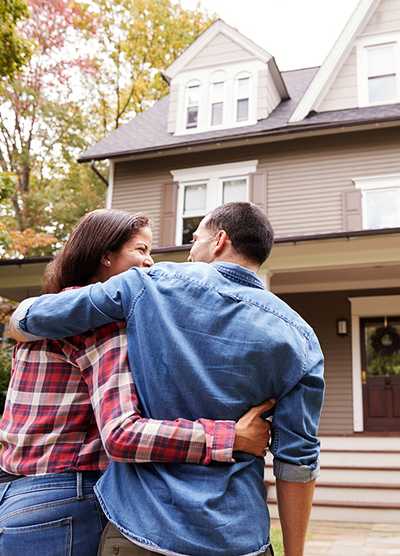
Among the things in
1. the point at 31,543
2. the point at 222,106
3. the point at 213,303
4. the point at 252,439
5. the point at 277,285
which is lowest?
the point at 31,543

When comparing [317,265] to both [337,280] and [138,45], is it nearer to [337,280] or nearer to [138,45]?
[337,280]

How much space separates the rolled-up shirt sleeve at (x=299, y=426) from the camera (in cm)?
120

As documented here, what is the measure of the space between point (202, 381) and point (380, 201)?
9.03 meters

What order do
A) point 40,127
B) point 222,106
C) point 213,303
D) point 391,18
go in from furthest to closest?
point 40,127 < point 222,106 < point 391,18 < point 213,303

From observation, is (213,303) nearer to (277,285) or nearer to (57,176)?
(277,285)

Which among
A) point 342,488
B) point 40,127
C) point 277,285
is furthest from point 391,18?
point 40,127

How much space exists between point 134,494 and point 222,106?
10.9m

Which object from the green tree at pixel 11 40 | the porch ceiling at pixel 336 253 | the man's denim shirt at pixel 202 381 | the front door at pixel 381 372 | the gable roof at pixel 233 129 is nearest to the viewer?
the man's denim shirt at pixel 202 381

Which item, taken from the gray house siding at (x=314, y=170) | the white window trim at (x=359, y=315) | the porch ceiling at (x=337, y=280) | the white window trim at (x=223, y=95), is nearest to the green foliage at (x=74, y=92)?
the white window trim at (x=223, y=95)

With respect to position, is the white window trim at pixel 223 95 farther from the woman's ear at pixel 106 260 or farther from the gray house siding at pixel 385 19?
the woman's ear at pixel 106 260

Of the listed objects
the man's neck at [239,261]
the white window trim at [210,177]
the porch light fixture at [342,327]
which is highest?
the white window trim at [210,177]

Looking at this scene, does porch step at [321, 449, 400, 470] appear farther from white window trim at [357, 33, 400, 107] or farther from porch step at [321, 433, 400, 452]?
white window trim at [357, 33, 400, 107]

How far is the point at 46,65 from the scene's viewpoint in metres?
16.4

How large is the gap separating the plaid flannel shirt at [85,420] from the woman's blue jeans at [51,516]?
3 centimetres
